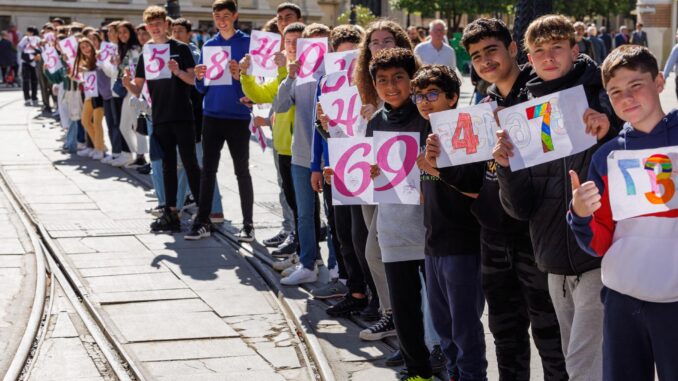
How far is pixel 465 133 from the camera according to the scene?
16.1ft

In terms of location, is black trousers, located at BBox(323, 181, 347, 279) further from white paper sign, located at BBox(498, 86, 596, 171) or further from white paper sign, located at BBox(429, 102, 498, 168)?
white paper sign, located at BBox(498, 86, 596, 171)

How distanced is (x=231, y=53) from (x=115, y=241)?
197cm

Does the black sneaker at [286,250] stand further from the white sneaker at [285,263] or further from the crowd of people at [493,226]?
the white sneaker at [285,263]

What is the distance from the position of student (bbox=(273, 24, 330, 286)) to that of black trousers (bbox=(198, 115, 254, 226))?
1552 mm

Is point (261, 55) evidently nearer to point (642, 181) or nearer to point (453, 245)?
point (453, 245)

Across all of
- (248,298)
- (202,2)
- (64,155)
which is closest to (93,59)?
(64,155)

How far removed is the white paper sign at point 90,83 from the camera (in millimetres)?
14777

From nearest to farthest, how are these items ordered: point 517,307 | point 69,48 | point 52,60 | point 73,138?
point 517,307 → point 69,48 → point 73,138 → point 52,60

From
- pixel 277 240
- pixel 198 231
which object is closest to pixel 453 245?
pixel 277 240

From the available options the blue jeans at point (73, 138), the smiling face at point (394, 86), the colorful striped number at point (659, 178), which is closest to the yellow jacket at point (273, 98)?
the smiling face at point (394, 86)

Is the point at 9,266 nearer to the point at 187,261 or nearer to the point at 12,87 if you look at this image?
the point at 187,261

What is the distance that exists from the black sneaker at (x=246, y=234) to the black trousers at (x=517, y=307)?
16.2 ft

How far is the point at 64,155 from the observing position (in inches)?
640

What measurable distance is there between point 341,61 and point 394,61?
4.85ft
